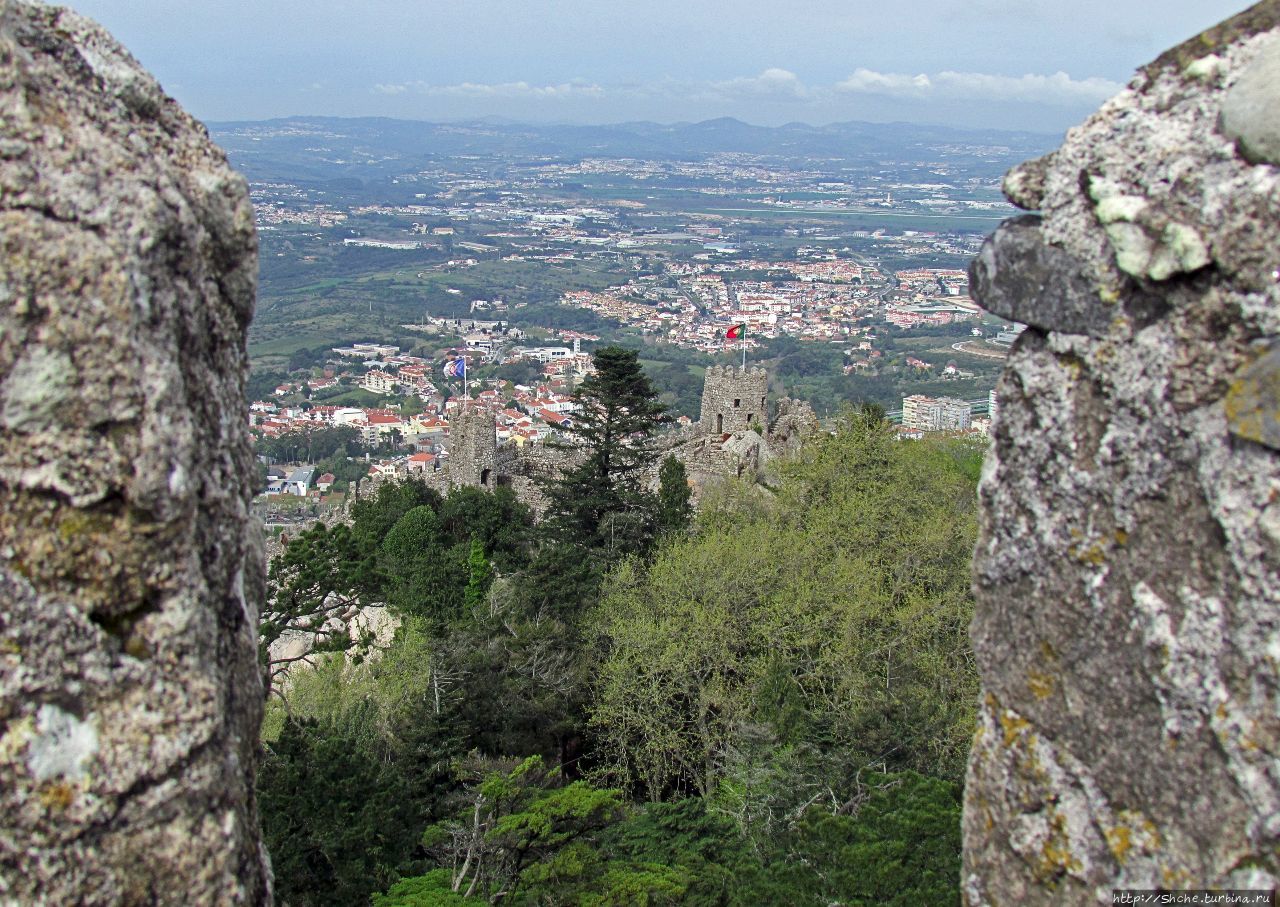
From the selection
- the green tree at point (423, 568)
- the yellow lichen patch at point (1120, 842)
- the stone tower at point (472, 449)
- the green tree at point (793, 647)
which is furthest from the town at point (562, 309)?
the yellow lichen patch at point (1120, 842)

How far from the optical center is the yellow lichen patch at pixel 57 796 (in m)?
2.43

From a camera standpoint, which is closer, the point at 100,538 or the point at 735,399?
the point at 100,538

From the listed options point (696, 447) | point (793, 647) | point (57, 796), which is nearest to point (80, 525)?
point (57, 796)

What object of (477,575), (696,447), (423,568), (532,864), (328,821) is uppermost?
(328,821)

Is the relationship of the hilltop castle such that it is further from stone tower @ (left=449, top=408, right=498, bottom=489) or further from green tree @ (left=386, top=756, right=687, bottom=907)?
green tree @ (left=386, top=756, right=687, bottom=907)

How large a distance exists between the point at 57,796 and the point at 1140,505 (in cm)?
252

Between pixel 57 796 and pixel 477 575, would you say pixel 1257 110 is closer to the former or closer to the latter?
pixel 57 796

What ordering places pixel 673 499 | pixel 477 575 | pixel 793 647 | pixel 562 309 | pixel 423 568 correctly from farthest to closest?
pixel 562 309 → pixel 673 499 → pixel 477 575 → pixel 423 568 → pixel 793 647

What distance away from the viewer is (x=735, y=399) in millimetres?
28766

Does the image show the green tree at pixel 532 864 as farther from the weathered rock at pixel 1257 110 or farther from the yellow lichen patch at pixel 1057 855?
the weathered rock at pixel 1257 110

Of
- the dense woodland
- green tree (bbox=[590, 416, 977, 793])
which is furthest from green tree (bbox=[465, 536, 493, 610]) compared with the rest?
green tree (bbox=[590, 416, 977, 793])

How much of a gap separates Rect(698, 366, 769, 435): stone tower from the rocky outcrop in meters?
25.5

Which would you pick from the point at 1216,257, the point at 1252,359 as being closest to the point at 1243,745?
the point at 1252,359

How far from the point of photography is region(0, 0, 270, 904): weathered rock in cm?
241
